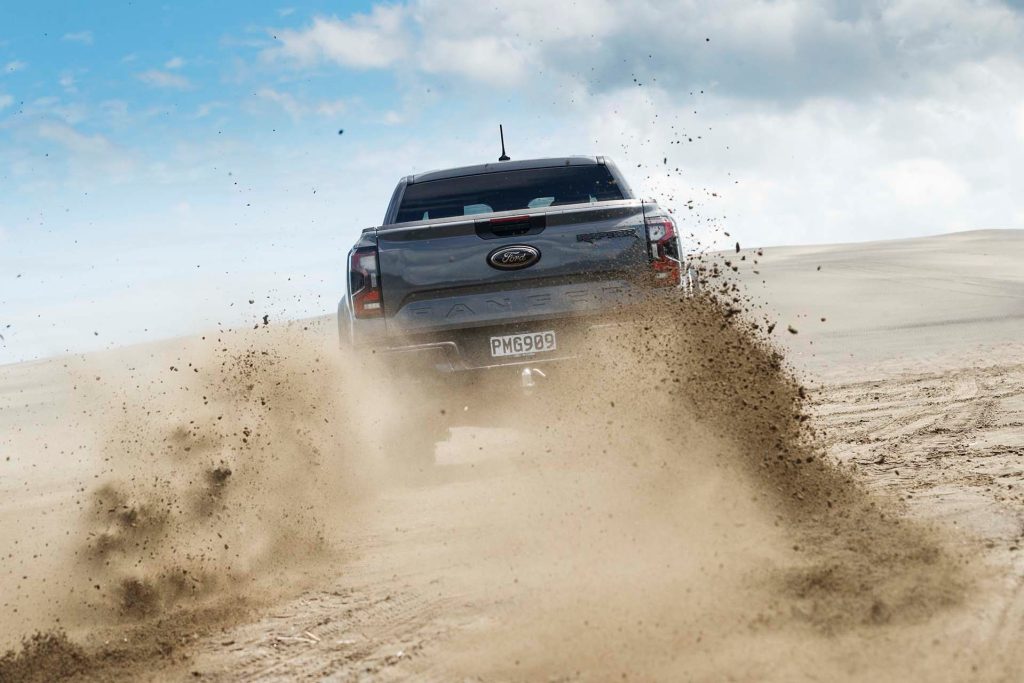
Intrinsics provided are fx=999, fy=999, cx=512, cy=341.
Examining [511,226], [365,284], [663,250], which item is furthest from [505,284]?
[663,250]

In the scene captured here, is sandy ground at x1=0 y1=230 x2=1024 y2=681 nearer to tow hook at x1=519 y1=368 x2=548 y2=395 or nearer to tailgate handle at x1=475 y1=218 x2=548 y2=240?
tow hook at x1=519 y1=368 x2=548 y2=395

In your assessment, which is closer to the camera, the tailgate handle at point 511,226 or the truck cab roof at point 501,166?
the tailgate handle at point 511,226

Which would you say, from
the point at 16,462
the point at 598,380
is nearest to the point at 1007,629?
the point at 598,380

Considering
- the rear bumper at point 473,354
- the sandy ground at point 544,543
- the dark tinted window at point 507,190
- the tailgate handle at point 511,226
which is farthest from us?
the dark tinted window at point 507,190

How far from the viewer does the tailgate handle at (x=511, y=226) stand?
5.71 meters

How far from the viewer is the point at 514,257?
567 cm

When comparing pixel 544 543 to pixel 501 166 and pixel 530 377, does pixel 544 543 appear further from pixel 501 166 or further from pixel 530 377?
pixel 501 166

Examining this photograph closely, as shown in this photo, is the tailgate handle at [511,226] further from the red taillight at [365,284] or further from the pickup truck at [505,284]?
the red taillight at [365,284]

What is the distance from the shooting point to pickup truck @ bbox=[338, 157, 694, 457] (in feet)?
18.4

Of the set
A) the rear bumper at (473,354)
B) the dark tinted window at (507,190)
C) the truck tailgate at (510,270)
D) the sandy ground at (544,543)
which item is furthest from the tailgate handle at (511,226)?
the dark tinted window at (507,190)

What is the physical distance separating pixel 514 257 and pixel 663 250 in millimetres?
845

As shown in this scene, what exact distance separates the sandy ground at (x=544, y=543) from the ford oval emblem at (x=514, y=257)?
764mm

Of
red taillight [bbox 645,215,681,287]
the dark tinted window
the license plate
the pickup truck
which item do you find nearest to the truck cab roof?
the dark tinted window

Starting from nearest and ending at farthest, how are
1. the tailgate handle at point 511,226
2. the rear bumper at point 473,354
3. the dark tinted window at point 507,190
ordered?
the rear bumper at point 473,354 < the tailgate handle at point 511,226 < the dark tinted window at point 507,190
